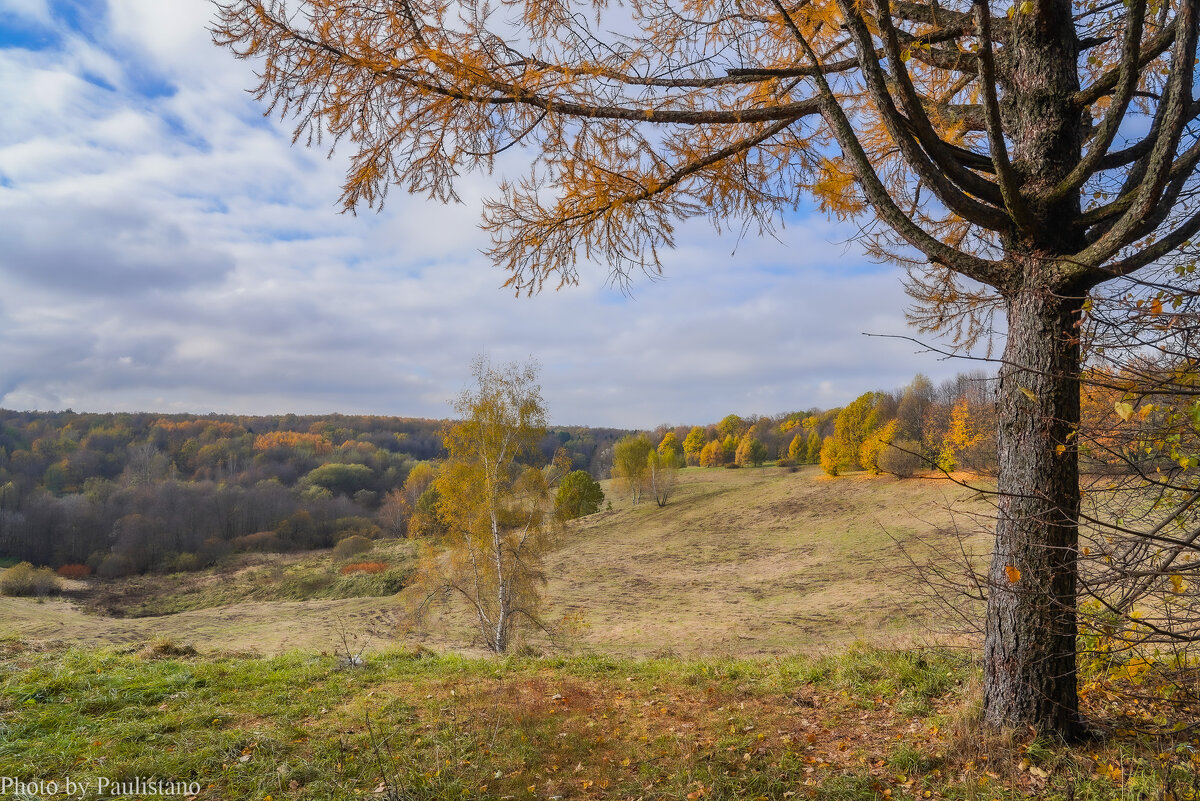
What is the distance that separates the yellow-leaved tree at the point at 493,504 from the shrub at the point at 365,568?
23.4 meters

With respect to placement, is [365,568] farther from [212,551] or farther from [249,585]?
[212,551]

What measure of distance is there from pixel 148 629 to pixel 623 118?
2851 centimetres

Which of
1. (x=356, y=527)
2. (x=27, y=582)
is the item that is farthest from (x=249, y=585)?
(x=356, y=527)

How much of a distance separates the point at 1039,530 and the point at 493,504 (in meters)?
12.5

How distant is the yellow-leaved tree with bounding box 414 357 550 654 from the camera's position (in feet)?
48.8

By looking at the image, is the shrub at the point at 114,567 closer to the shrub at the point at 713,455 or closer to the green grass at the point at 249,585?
the green grass at the point at 249,585

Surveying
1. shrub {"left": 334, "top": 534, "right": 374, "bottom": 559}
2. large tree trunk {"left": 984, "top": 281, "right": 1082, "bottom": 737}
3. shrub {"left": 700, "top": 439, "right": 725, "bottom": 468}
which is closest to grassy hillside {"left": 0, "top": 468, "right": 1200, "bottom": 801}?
large tree trunk {"left": 984, "top": 281, "right": 1082, "bottom": 737}

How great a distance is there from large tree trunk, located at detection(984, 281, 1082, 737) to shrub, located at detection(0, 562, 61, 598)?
165 feet

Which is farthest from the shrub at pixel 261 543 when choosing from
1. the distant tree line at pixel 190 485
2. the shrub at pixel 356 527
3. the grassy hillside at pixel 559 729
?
the grassy hillside at pixel 559 729

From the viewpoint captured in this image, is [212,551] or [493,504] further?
[212,551]

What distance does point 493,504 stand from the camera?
48.0 feet

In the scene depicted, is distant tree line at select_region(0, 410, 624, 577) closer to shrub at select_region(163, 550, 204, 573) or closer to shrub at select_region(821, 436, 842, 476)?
shrub at select_region(163, 550, 204, 573)

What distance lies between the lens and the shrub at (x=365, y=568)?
37.0 meters

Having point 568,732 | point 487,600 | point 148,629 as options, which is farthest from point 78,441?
point 568,732
